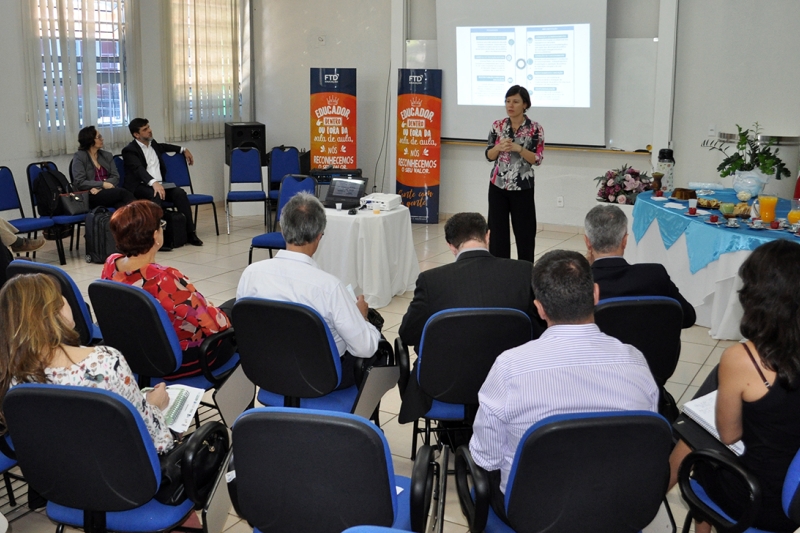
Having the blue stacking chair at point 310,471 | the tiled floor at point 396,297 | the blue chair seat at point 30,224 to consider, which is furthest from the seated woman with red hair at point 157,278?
the blue chair seat at point 30,224

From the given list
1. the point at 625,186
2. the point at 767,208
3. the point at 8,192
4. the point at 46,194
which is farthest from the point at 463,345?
the point at 8,192

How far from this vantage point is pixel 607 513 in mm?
1967

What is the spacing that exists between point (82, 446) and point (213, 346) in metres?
1.24

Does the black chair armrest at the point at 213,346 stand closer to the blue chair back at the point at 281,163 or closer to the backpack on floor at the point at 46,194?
the backpack on floor at the point at 46,194

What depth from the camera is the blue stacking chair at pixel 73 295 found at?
3330 mm

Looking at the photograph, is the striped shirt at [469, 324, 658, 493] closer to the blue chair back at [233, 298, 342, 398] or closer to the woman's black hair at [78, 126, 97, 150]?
the blue chair back at [233, 298, 342, 398]

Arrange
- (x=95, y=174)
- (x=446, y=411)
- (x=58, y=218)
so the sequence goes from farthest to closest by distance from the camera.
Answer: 1. (x=95, y=174)
2. (x=58, y=218)
3. (x=446, y=411)

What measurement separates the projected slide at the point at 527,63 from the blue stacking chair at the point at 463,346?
6.16 m

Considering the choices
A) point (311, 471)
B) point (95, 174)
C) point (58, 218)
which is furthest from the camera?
point (95, 174)

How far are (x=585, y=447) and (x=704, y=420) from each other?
2.27ft

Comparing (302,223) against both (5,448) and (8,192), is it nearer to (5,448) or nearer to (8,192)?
(5,448)

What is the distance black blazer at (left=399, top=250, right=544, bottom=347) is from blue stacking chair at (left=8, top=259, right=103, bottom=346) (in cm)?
150

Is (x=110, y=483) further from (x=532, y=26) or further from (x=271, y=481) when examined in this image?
(x=532, y=26)

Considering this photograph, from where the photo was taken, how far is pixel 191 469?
224 cm
